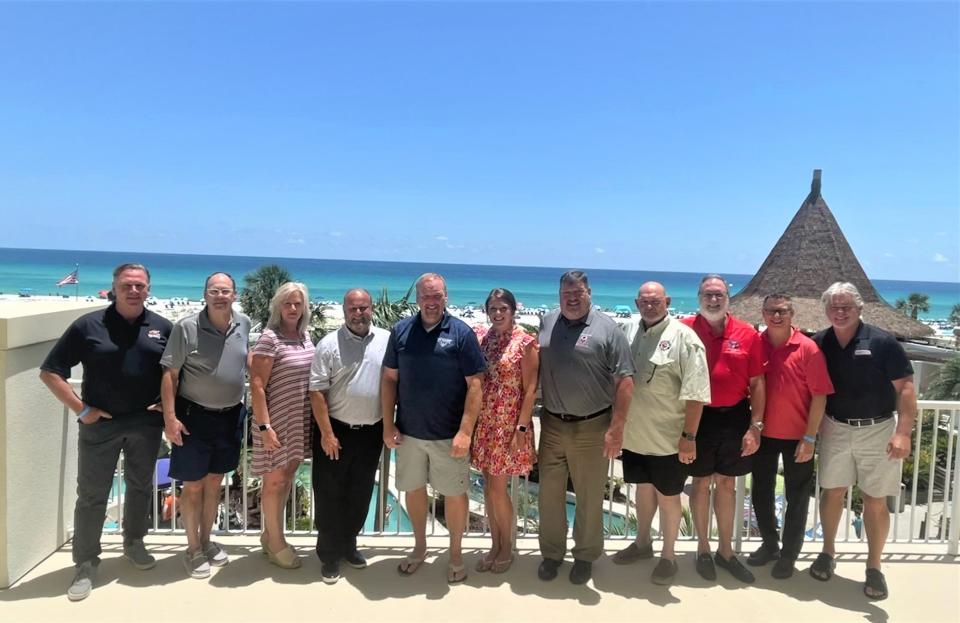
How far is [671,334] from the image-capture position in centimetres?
292

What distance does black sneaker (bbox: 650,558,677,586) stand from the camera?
3029 millimetres

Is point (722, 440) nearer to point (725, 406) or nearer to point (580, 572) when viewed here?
point (725, 406)

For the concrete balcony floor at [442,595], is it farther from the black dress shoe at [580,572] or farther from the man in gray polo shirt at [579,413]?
the man in gray polo shirt at [579,413]

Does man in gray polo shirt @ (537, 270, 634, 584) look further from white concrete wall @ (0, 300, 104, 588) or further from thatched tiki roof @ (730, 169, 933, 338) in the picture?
thatched tiki roof @ (730, 169, 933, 338)

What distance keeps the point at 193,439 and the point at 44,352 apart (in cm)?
96

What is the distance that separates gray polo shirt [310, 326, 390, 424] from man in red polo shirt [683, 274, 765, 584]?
178cm

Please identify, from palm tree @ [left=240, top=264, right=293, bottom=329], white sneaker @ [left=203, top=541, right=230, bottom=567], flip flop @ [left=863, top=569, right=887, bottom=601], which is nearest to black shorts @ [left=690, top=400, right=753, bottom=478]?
flip flop @ [left=863, top=569, right=887, bottom=601]

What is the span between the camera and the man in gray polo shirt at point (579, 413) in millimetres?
2859

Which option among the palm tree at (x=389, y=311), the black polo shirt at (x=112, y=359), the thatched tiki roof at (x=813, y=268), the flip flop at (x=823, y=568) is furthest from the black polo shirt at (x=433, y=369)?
the thatched tiki roof at (x=813, y=268)

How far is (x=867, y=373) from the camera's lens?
2939mm

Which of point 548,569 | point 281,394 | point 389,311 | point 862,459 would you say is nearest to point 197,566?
point 281,394

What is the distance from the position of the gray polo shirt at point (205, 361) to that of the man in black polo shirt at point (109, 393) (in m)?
0.16

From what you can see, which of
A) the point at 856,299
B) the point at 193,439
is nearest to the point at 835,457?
the point at 856,299

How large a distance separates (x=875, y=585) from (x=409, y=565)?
8.18 ft
